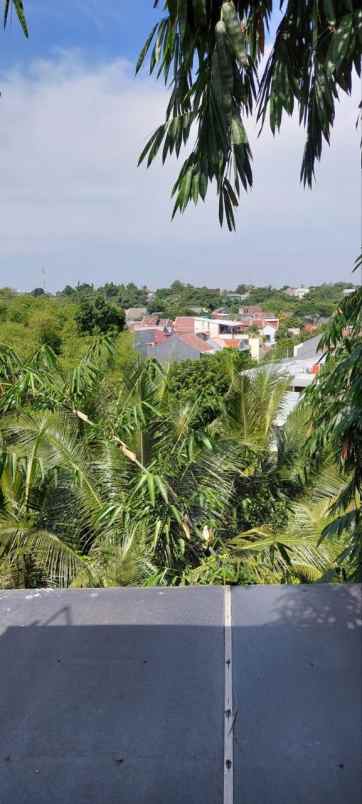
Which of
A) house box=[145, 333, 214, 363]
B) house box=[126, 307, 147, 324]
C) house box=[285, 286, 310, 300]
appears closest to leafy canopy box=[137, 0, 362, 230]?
house box=[145, 333, 214, 363]

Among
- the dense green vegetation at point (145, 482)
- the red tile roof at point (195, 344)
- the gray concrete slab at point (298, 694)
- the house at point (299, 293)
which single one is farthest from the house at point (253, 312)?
the gray concrete slab at point (298, 694)

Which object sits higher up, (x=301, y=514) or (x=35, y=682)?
(x=35, y=682)

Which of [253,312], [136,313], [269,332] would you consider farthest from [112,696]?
[136,313]

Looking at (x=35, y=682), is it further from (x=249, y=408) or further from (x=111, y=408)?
(x=249, y=408)

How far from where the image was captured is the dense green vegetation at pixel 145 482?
156 inches

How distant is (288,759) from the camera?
1.38 m

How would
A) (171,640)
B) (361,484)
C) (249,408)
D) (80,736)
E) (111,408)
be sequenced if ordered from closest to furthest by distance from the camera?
(80,736), (171,640), (361,484), (111,408), (249,408)

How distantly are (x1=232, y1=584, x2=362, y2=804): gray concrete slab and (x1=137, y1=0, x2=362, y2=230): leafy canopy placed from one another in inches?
55.4

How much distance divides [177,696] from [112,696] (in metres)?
0.21

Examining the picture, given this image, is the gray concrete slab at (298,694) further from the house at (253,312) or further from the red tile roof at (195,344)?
the house at (253,312)

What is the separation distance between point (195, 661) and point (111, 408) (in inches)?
137

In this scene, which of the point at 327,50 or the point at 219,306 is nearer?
the point at 327,50

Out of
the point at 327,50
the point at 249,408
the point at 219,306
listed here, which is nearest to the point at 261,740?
the point at 327,50

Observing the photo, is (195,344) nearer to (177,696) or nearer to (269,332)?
(269,332)
